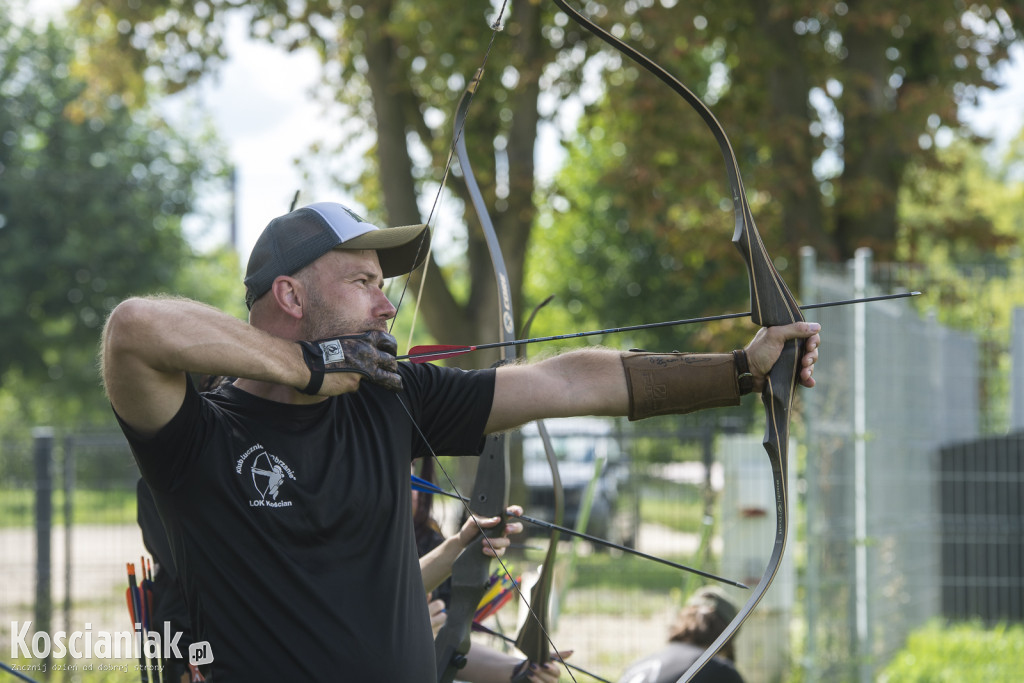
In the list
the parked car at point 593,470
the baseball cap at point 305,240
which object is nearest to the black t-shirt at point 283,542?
the baseball cap at point 305,240

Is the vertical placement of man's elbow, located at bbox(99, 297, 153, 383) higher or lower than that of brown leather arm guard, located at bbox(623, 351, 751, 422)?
higher

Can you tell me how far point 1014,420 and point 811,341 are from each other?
12.2 ft

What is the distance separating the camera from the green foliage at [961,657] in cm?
524

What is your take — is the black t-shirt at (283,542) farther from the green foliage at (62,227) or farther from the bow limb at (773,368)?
the green foliage at (62,227)

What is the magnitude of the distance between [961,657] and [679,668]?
2694 mm

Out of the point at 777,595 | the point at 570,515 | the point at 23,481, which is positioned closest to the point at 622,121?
the point at 570,515

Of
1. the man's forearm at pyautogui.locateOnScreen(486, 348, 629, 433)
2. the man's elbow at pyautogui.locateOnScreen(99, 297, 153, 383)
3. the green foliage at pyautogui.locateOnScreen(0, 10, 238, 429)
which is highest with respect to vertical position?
the green foliage at pyautogui.locateOnScreen(0, 10, 238, 429)

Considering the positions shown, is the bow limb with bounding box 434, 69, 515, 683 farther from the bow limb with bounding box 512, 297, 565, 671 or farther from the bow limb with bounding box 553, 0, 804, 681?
the bow limb with bounding box 553, 0, 804, 681

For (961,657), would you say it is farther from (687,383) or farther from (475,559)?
(687,383)

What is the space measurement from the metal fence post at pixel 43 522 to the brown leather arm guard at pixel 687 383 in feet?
16.9

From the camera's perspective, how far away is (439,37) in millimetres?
7652

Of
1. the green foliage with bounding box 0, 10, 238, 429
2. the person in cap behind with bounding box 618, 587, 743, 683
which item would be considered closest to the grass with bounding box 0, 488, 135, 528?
the person in cap behind with bounding box 618, 587, 743, 683

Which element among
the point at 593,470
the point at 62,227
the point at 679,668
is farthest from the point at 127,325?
the point at 62,227

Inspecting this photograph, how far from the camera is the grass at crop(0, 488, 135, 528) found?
258 inches
